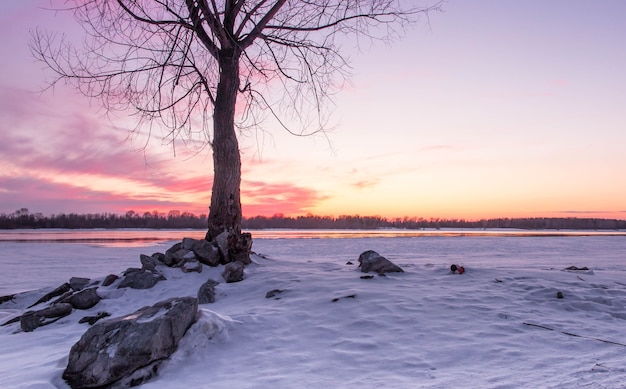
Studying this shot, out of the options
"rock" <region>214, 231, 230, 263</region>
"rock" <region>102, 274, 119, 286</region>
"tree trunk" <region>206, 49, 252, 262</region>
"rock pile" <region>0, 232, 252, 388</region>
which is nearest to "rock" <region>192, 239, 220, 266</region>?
"rock" <region>214, 231, 230, 263</region>

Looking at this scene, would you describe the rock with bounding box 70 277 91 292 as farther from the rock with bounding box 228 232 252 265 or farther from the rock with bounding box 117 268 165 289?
the rock with bounding box 228 232 252 265

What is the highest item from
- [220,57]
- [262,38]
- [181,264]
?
[262,38]

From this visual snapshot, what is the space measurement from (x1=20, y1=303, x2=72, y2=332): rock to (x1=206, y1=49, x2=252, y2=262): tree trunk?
2.87 meters

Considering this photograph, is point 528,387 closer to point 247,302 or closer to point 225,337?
point 225,337

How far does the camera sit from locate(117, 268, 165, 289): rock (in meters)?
6.85

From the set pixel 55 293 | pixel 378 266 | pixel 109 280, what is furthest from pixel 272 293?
pixel 55 293

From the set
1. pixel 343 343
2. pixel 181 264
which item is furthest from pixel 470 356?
pixel 181 264

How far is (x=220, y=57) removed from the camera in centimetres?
826

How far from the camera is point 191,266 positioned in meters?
7.35

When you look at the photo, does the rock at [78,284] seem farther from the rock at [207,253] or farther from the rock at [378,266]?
the rock at [378,266]

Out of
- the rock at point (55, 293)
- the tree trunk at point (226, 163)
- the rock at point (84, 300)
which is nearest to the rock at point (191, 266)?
the tree trunk at point (226, 163)

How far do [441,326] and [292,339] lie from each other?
1540mm

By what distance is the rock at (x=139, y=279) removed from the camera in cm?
685

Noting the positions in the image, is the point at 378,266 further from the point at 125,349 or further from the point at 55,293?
the point at 55,293
